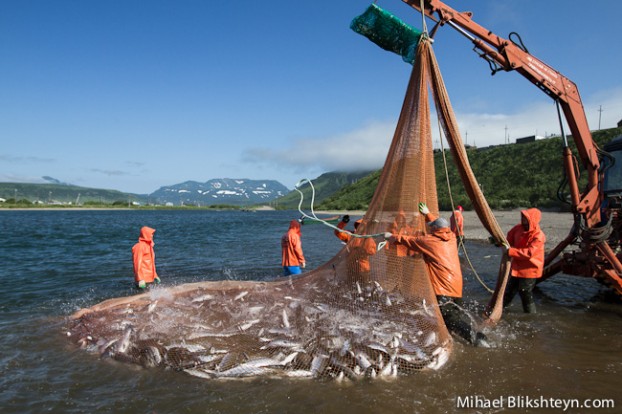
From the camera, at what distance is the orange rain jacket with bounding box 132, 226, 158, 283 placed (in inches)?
356

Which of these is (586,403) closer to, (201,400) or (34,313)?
(201,400)

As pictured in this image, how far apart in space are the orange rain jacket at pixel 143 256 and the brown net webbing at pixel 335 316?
1.93 meters

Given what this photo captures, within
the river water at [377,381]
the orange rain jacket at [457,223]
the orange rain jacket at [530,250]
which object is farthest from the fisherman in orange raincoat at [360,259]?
the orange rain jacket at [530,250]

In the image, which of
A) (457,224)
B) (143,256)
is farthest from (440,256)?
(143,256)

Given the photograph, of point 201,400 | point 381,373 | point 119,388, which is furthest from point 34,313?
point 381,373

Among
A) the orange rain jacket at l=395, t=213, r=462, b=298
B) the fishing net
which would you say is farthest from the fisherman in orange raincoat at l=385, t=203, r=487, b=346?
the fishing net

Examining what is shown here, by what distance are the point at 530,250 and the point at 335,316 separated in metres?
4.34

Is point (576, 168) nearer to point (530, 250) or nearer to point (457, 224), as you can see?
point (530, 250)

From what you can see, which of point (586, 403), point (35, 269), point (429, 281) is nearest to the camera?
point (586, 403)

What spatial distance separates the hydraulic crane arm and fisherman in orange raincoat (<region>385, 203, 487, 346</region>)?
4.00 m

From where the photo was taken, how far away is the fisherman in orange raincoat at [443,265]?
19.3 feet

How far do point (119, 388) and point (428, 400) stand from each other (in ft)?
12.8

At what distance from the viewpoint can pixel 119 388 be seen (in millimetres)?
4918

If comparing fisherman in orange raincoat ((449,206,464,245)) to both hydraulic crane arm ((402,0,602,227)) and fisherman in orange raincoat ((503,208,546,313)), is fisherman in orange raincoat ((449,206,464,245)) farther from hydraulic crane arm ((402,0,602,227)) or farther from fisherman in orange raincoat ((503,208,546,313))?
hydraulic crane arm ((402,0,602,227))
